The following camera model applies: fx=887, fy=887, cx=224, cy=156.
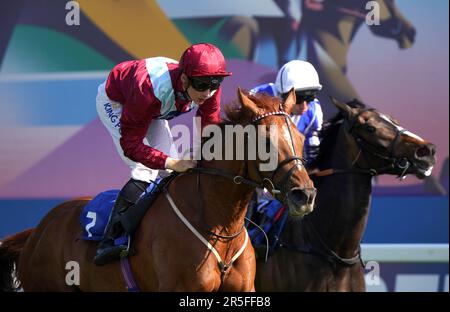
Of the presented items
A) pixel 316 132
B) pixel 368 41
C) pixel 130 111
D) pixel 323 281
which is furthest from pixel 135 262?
pixel 368 41

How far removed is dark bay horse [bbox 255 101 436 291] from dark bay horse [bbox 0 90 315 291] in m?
0.99

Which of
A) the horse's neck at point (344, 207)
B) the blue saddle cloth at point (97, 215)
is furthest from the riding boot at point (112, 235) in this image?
the horse's neck at point (344, 207)

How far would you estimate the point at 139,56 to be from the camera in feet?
24.4

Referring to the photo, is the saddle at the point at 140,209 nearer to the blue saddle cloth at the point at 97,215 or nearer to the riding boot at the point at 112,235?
the riding boot at the point at 112,235

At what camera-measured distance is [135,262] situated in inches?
183

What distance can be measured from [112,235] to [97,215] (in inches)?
12.6

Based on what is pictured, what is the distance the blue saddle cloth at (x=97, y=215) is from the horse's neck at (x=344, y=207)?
1.29 metres

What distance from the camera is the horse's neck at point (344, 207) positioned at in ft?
17.6

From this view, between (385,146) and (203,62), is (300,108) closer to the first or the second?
(385,146)

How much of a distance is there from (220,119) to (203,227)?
581 mm

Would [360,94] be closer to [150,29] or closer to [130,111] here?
[150,29]

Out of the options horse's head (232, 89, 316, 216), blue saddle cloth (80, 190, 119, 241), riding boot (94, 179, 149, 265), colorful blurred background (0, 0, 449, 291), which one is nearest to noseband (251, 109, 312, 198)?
horse's head (232, 89, 316, 216)

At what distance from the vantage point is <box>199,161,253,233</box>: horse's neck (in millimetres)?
4410

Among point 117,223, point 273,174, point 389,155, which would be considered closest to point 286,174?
point 273,174
